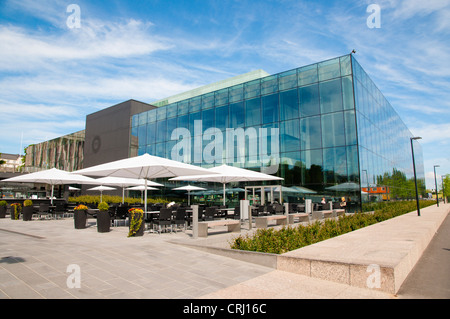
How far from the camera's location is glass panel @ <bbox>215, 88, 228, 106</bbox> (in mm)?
28047

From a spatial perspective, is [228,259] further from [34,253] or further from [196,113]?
[196,113]

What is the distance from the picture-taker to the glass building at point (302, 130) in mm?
21047

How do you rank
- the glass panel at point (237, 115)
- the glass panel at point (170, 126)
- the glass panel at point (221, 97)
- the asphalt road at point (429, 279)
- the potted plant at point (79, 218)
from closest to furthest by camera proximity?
the asphalt road at point (429, 279), the potted plant at point (79, 218), the glass panel at point (237, 115), the glass panel at point (221, 97), the glass panel at point (170, 126)

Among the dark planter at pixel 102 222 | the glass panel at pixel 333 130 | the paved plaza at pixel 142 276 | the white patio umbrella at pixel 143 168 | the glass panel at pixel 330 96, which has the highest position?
the glass panel at pixel 330 96

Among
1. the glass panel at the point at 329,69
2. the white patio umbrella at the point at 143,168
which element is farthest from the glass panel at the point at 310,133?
the white patio umbrella at the point at 143,168

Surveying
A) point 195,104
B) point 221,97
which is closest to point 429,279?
point 221,97

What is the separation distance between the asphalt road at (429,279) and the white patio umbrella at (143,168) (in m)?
7.90

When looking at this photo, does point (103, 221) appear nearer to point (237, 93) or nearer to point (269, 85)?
point (269, 85)

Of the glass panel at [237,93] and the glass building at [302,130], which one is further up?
the glass panel at [237,93]

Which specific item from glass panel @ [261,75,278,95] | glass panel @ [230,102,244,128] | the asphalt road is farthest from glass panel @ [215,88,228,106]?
the asphalt road

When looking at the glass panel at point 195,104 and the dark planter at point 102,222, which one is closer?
the dark planter at point 102,222

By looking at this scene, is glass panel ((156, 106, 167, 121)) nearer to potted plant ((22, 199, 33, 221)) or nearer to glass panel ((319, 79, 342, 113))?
glass panel ((319, 79, 342, 113))

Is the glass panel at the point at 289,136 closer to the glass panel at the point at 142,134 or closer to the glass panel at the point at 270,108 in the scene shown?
the glass panel at the point at 270,108
